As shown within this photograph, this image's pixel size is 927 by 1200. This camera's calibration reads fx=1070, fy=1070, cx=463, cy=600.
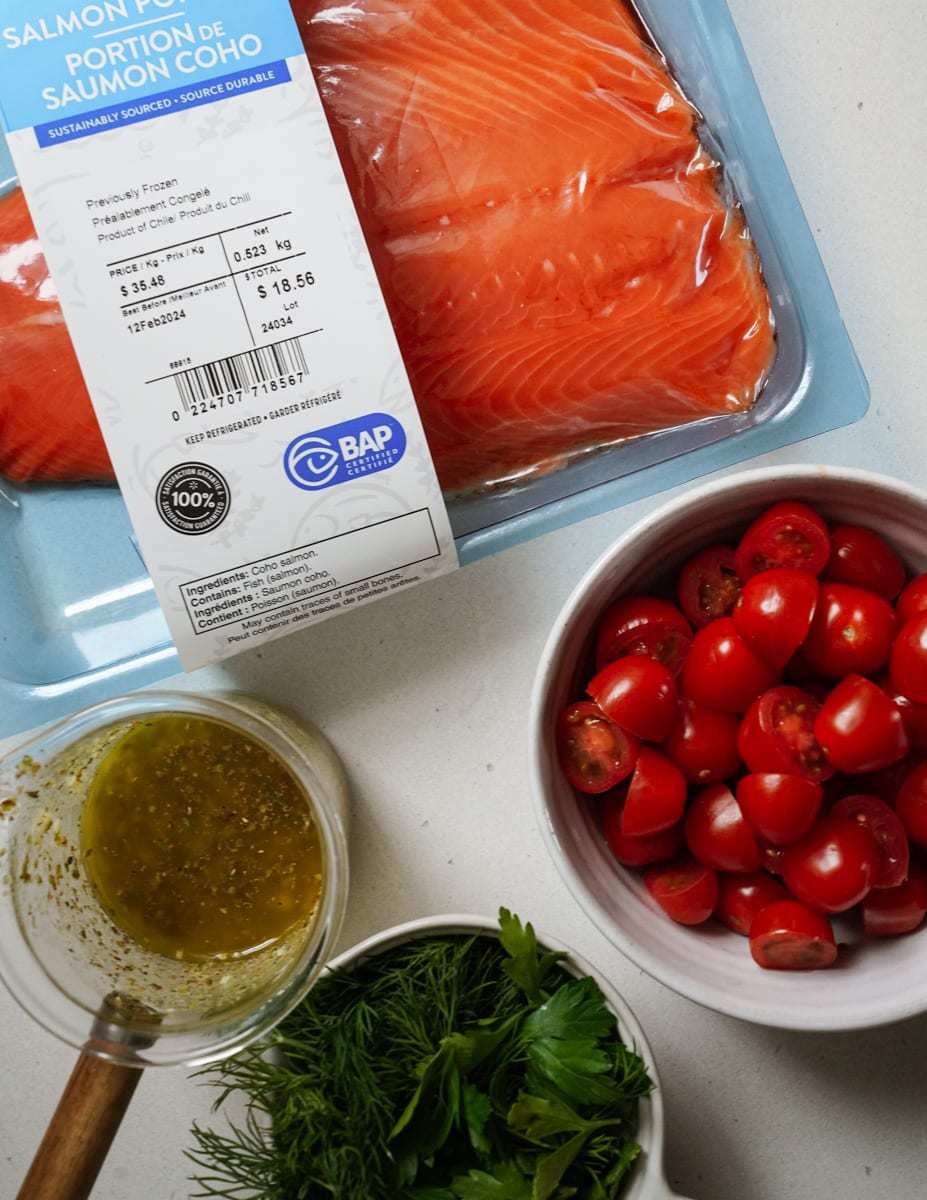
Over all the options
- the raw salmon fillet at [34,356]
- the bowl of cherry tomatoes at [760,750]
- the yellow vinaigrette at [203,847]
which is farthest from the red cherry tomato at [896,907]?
the raw salmon fillet at [34,356]

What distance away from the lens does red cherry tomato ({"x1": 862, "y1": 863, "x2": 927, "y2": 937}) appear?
0.80 meters

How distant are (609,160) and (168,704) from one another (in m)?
0.57

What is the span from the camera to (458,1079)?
31.8 inches

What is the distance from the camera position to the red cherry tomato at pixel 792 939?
0.78 metres

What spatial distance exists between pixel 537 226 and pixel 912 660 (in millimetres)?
451

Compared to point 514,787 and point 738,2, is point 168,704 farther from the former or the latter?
point 738,2

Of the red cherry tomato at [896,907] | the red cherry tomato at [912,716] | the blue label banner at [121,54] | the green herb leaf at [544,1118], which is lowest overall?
the green herb leaf at [544,1118]

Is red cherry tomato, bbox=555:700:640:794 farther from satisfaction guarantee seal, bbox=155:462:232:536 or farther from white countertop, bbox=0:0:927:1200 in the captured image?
satisfaction guarantee seal, bbox=155:462:232:536

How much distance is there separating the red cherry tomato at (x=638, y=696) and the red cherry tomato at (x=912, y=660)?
0.53 feet

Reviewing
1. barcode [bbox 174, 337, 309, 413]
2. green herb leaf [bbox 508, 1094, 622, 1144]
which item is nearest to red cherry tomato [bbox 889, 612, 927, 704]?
green herb leaf [bbox 508, 1094, 622, 1144]

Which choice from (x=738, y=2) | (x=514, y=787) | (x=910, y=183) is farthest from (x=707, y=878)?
(x=738, y=2)

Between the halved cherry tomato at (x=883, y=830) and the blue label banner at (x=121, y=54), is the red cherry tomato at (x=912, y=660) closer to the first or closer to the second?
the halved cherry tomato at (x=883, y=830)

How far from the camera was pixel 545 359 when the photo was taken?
0.90 meters

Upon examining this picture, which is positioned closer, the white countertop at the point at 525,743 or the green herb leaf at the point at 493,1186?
the green herb leaf at the point at 493,1186
